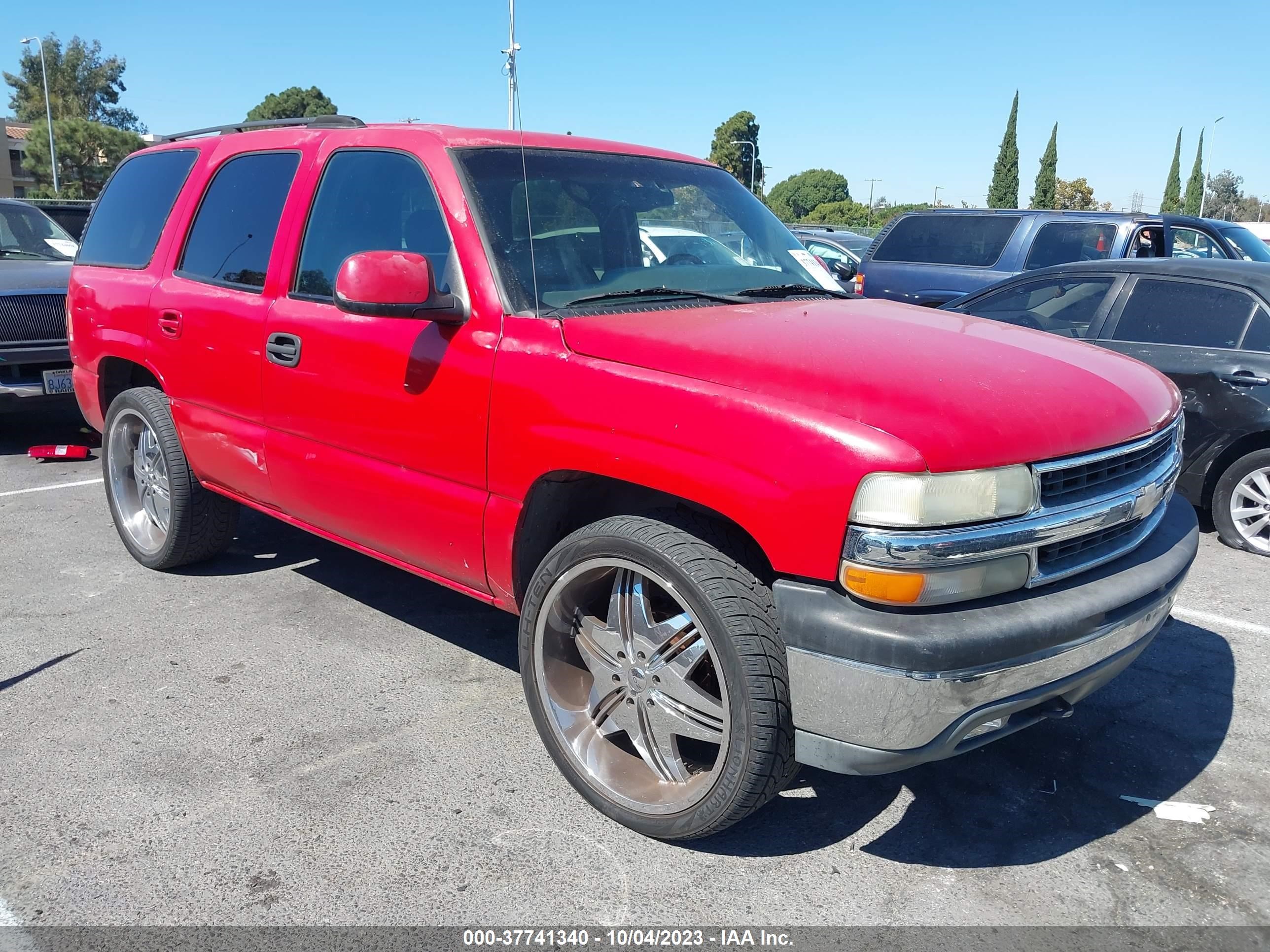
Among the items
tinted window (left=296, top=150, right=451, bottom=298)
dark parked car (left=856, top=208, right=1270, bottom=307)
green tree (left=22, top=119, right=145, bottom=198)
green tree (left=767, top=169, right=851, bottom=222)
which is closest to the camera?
tinted window (left=296, top=150, right=451, bottom=298)

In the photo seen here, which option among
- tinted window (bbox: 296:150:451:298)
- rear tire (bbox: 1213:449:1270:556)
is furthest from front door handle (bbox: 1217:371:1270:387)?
tinted window (bbox: 296:150:451:298)

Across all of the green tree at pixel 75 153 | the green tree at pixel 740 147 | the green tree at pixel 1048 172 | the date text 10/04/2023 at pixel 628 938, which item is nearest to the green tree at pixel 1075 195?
the green tree at pixel 1048 172

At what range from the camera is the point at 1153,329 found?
603 cm

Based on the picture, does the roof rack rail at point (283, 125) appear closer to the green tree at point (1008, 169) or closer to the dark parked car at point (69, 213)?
the dark parked car at point (69, 213)

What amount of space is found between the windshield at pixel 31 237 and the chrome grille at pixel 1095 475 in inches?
329

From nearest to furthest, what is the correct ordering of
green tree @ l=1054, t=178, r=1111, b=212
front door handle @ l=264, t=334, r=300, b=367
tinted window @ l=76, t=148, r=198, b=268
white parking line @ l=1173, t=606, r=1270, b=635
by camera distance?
front door handle @ l=264, t=334, r=300, b=367 < white parking line @ l=1173, t=606, r=1270, b=635 < tinted window @ l=76, t=148, r=198, b=268 < green tree @ l=1054, t=178, r=1111, b=212

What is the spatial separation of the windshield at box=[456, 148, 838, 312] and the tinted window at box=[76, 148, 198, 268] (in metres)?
2.08

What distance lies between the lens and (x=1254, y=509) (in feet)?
18.5

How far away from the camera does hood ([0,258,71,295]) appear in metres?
7.44

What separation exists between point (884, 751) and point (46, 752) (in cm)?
262

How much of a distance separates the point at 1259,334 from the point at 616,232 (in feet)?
13.7

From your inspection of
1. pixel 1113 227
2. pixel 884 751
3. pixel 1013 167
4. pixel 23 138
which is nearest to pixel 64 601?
pixel 884 751

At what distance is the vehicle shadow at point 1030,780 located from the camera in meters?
2.87

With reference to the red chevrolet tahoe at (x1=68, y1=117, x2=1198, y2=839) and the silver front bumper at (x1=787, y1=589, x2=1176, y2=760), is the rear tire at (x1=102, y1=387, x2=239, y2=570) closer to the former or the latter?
the red chevrolet tahoe at (x1=68, y1=117, x2=1198, y2=839)
